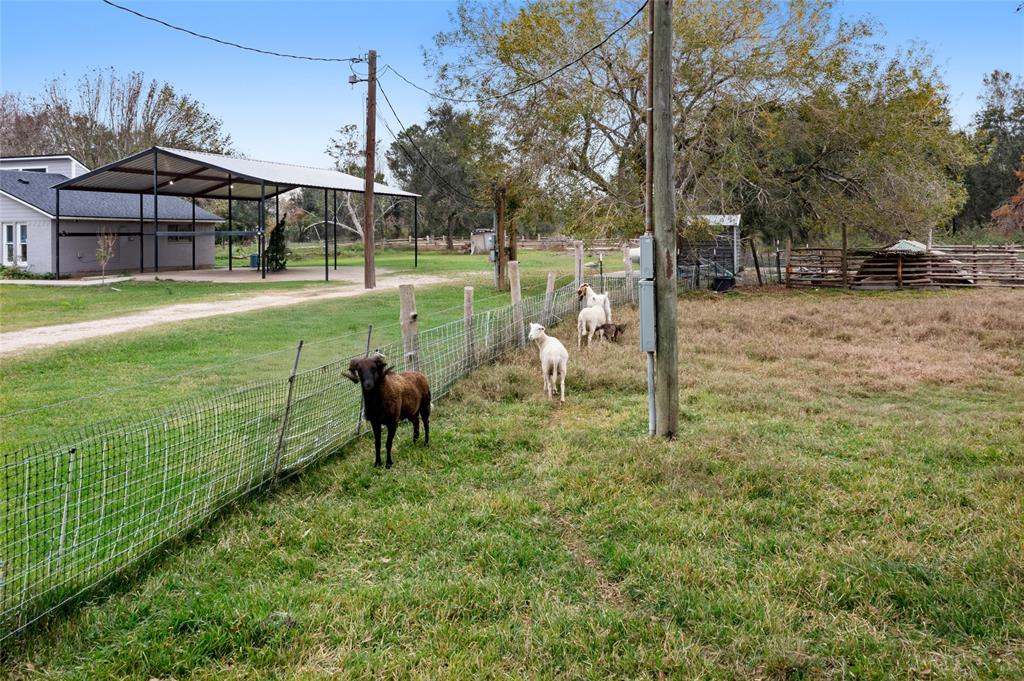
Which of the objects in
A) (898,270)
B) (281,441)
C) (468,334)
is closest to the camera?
(281,441)

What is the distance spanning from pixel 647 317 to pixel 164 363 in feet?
24.5

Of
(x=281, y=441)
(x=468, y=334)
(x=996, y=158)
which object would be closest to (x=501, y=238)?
(x=468, y=334)

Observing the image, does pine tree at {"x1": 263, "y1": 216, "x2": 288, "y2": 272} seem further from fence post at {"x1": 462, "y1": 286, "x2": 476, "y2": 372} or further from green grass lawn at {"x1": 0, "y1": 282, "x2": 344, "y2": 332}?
fence post at {"x1": 462, "y1": 286, "x2": 476, "y2": 372}

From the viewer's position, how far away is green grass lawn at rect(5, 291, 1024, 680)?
3.65 meters

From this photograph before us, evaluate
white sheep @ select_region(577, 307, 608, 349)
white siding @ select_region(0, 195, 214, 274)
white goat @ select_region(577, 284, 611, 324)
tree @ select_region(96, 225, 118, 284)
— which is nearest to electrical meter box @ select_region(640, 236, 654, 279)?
white sheep @ select_region(577, 307, 608, 349)

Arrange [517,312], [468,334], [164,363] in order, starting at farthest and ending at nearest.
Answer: [517,312] < [164,363] < [468,334]

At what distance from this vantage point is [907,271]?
91.0 ft

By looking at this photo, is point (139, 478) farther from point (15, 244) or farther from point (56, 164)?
point (56, 164)

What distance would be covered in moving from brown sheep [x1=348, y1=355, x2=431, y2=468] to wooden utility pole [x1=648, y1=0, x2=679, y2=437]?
2.26m

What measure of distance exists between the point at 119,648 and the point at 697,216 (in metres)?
20.7

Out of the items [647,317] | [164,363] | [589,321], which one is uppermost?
[647,317]

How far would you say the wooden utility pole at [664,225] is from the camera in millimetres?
7715

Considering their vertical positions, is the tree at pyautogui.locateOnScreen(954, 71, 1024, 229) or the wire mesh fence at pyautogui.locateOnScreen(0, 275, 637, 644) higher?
the tree at pyautogui.locateOnScreen(954, 71, 1024, 229)

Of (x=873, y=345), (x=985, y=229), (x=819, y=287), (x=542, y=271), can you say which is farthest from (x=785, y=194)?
(x=985, y=229)
